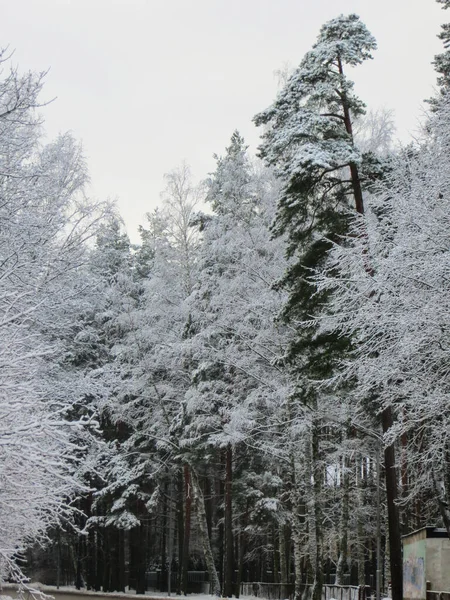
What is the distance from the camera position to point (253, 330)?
23.6 meters

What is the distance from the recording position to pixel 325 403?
2377cm

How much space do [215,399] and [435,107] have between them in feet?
43.8

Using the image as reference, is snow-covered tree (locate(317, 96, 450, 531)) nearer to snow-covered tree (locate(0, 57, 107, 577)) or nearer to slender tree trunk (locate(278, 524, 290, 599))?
snow-covered tree (locate(0, 57, 107, 577))

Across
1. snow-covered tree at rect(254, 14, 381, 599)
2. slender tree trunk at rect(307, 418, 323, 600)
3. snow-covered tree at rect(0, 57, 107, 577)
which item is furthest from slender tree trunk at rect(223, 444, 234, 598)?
snow-covered tree at rect(254, 14, 381, 599)

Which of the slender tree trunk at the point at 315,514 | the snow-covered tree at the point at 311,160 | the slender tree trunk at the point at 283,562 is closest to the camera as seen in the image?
the snow-covered tree at the point at 311,160

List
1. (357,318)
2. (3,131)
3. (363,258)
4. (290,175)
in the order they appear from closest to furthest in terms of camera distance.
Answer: (3,131) < (357,318) < (363,258) < (290,175)

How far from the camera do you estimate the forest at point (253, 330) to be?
39.4ft

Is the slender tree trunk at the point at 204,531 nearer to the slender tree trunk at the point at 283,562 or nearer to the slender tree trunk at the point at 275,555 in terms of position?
the slender tree trunk at the point at 283,562

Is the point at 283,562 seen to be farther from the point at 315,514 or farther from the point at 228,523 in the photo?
the point at 315,514

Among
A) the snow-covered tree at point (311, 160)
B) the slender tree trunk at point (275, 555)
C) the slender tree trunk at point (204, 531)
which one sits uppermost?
the snow-covered tree at point (311, 160)

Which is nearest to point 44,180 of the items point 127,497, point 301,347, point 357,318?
point 301,347

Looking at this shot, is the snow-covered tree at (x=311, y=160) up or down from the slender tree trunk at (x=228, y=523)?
up

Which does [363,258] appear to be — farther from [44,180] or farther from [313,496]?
[313,496]

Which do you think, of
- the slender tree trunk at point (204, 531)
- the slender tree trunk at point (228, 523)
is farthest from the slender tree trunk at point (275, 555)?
the slender tree trunk at point (228, 523)
